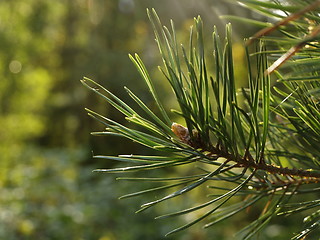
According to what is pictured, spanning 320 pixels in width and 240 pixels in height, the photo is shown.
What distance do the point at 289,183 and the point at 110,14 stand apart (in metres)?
4.64

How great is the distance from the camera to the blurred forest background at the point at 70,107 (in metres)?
2.12

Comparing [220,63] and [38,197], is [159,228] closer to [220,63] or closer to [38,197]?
[38,197]

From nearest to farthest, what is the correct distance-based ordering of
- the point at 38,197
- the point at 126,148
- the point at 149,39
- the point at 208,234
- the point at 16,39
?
1. the point at 208,234
2. the point at 38,197
3. the point at 16,39
4. the point at 126,148
5. the point at 149,39

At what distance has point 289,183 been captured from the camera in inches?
16.8

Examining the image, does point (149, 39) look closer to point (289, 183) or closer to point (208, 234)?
point (208, 234)

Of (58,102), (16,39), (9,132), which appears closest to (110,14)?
(58,102)

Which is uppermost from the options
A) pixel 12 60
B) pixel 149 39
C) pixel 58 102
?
pixel 149 39

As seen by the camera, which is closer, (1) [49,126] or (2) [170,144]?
(2) [170,144]

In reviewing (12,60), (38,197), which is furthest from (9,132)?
(38,197)

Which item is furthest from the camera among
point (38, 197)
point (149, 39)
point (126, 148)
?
point (149, 39)

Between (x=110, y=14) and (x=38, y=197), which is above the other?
(x=110, y=14)

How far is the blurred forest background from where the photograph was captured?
2119 mm

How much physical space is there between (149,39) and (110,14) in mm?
610

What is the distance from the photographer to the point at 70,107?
4.80 meters
